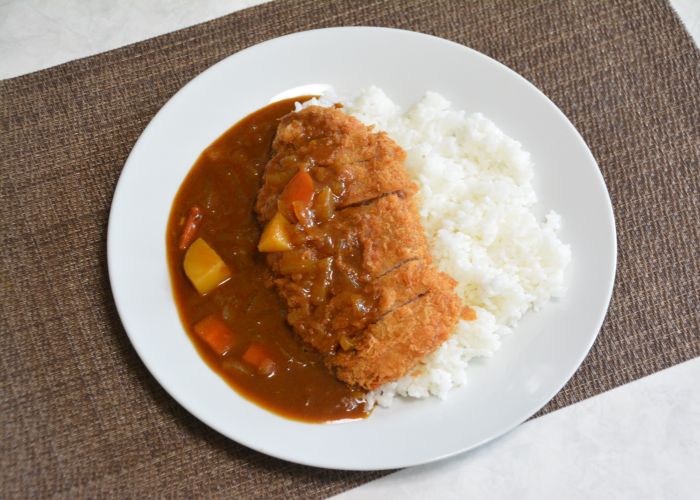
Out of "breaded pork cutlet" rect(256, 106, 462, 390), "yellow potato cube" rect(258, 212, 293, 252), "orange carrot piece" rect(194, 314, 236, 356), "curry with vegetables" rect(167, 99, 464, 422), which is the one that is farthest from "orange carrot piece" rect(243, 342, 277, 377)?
"yellow potato cube" rect(258, 212, 293, 252)

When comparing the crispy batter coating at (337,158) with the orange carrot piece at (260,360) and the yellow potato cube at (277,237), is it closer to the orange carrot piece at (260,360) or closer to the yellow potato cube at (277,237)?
the yellow potato cube at (277,237)

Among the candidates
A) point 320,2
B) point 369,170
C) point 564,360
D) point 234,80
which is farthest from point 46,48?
point 564,360

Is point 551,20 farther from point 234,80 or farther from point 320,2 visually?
point 234,80

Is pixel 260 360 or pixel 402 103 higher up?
pixel 402 103

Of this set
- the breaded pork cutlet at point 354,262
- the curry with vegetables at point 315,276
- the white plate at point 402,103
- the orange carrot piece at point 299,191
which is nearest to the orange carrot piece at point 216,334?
the curry with vegetables at point 315,276

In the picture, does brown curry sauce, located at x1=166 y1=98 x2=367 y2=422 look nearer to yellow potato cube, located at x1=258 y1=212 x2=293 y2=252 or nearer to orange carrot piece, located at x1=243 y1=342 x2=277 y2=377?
orange carrot piece, located at x1=243 y1=342 x2=277 y2=377

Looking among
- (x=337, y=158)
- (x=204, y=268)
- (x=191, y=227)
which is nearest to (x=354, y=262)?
(x=337, y=158)

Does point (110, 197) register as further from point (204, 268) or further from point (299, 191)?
point (299, 191)
